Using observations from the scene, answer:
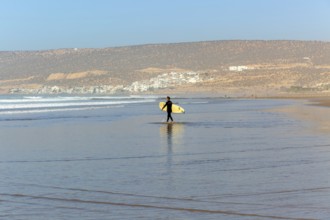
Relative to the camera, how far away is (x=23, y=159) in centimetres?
1404

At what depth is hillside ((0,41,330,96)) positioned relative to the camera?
112062 mm

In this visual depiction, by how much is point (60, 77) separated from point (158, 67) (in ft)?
88.3

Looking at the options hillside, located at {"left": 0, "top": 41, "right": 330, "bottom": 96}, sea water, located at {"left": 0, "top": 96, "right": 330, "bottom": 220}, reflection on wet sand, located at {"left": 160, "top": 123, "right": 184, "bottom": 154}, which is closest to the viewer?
sea water, located at {"left": 0, "top": 96, "right": 330, "bottom": 220}

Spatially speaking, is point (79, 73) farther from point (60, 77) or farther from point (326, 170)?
point (326, 170)

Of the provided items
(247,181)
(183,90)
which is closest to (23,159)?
(247,181)

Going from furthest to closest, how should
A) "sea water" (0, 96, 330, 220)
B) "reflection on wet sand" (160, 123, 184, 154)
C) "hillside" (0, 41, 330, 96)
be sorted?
"hillside" (0, 41, 330, 96)
"reflection on wet sand" (160, 123, 184, 154)
"sea water" (0, 96, 330, 220)

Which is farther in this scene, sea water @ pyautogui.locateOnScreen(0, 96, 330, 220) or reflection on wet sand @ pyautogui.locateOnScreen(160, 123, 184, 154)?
reflection on wet sand @ pyautogui.locateOnScreen(160, 123, 184, 154)

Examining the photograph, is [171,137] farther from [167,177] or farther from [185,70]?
[185,70]

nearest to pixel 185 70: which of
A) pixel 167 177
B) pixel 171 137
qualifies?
pixel 171 137

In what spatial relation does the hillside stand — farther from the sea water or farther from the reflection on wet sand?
the sea water

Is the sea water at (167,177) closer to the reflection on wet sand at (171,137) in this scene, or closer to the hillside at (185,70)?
the reflection on wet sand at (171,137)

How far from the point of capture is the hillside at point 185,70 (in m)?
112

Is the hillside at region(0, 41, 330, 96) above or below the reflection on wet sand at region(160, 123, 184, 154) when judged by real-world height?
Answer: above

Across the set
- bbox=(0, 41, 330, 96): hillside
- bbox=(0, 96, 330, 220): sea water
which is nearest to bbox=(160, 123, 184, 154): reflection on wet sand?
bbox=(0, 96, 330, 220): sea water
